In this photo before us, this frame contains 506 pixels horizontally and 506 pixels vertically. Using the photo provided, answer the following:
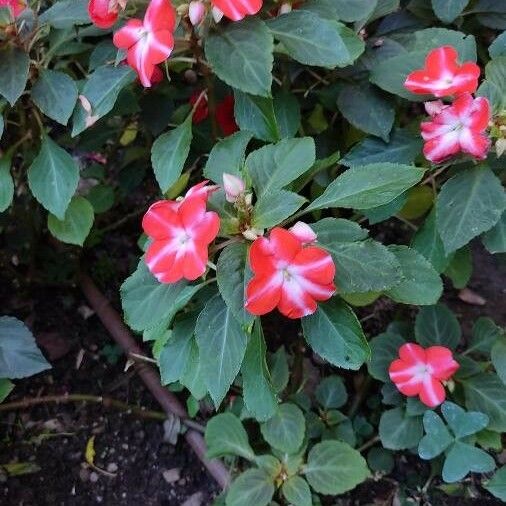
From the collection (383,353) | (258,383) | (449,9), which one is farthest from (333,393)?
(449,9)

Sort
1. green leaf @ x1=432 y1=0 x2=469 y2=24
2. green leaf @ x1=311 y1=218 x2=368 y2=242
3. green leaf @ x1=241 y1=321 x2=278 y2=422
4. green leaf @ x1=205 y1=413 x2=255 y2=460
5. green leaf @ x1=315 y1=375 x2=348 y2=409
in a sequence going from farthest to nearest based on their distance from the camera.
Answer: green leaf @ x1=315 y1=375 x2=348 y2=409
green leaf @ x1=205 y1=413 x2=255 y2=460
green leaf @ x1=432 y1=0 x2=469 y2=24
green leaf @ x1=241 y1=321 x2=278 y2=422
green leaf @ x1=311 y1=218 x2=368 y2=242

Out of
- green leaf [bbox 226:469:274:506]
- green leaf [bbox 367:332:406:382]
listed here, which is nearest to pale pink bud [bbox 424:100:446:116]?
green leaf [bbox 367:332:406:382]

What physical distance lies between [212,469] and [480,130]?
3.05ft

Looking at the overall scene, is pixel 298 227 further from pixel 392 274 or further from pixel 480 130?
pixel 480 130

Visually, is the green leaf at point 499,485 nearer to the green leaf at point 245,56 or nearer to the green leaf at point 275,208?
the green leaf at point 275,208

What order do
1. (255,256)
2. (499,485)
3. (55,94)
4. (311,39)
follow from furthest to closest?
(499,485) → (55,94) → (311,39) → (255,256)

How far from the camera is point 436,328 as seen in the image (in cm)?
147

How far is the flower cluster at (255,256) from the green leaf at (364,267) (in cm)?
4

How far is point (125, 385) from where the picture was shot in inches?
67.8

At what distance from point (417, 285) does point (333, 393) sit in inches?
21.4

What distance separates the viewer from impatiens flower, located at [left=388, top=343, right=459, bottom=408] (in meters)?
1.35

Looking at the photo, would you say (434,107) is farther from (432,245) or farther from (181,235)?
(181,235)

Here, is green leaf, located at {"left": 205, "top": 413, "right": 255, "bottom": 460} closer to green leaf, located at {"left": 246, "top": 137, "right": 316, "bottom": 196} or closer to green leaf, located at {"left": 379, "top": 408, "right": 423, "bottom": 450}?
green leaf, located at {"left": 379, "top": 408, "right": 423, "bottom": 450}

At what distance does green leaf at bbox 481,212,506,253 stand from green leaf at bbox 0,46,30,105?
31.1 inches
